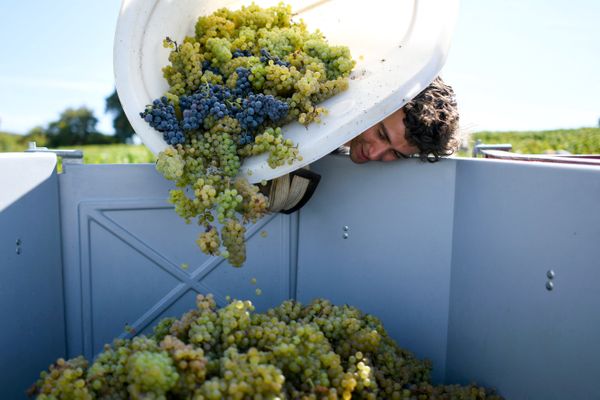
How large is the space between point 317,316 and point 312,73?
763 mm

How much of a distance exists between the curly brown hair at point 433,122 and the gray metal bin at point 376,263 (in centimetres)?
8

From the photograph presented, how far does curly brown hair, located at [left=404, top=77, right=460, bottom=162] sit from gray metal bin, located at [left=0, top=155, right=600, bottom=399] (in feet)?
0.25

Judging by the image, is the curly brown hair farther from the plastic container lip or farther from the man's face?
the plastic container lip

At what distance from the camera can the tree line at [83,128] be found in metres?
46.8

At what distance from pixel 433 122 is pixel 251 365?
1.11 metres

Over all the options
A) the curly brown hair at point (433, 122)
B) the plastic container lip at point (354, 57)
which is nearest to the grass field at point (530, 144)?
the curly brown hair at point (433, 122)

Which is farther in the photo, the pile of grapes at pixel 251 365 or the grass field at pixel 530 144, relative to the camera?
the grass field at pixel 530 144

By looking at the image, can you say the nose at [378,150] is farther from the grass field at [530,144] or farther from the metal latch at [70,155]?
the grass field at [530,144]

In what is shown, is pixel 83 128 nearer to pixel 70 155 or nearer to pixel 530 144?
pixel 530 144

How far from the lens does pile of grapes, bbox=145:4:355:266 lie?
1607 millimetres

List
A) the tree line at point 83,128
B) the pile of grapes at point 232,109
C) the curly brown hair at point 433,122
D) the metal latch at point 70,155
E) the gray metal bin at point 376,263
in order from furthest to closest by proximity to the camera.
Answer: the tree line at point 83,128, the metal latch at point 70,155, the curly brown hair at point 433,122, the pile of grapes at point 232,109, the gray metal bin at point 376,263

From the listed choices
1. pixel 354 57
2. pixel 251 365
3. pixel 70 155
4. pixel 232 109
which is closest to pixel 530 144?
pixel 354 57

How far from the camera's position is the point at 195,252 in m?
2.06

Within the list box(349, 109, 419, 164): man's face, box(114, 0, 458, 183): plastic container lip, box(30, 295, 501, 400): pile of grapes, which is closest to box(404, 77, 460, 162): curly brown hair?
box(349, 109, 419, 164): man's face
